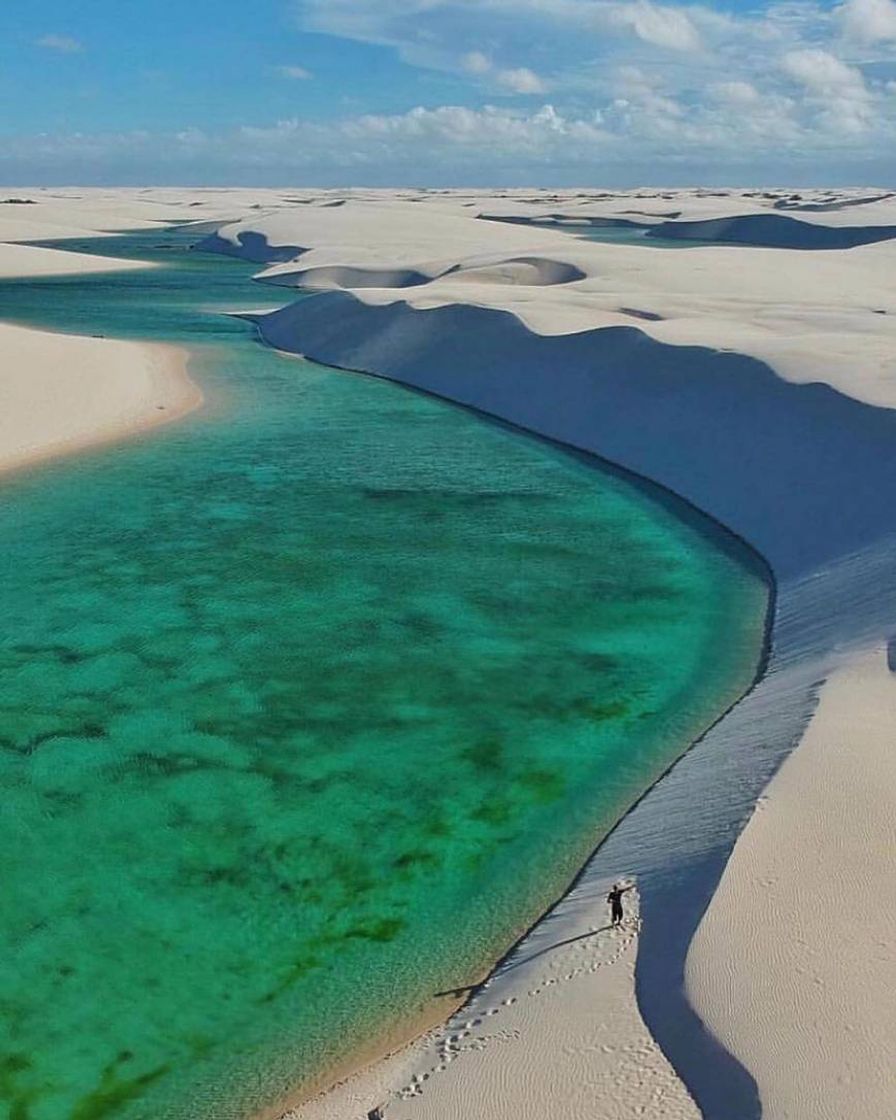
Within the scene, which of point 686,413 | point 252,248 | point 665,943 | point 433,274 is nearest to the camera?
point 665,943

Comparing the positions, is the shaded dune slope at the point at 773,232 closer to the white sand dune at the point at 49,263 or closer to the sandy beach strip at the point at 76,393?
the white sand dune at the point at 49,263

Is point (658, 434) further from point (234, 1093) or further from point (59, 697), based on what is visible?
point (234, 1093)

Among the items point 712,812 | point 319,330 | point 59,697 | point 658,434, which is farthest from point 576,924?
point 319,330

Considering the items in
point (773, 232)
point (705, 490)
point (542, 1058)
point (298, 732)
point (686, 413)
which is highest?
point (773, 232)

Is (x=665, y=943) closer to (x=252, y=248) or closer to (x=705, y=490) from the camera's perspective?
(x=705, y=490)

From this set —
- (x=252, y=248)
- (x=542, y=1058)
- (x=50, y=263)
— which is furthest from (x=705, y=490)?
(x=252, y=248)

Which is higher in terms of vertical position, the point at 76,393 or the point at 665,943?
the point at 76,393
